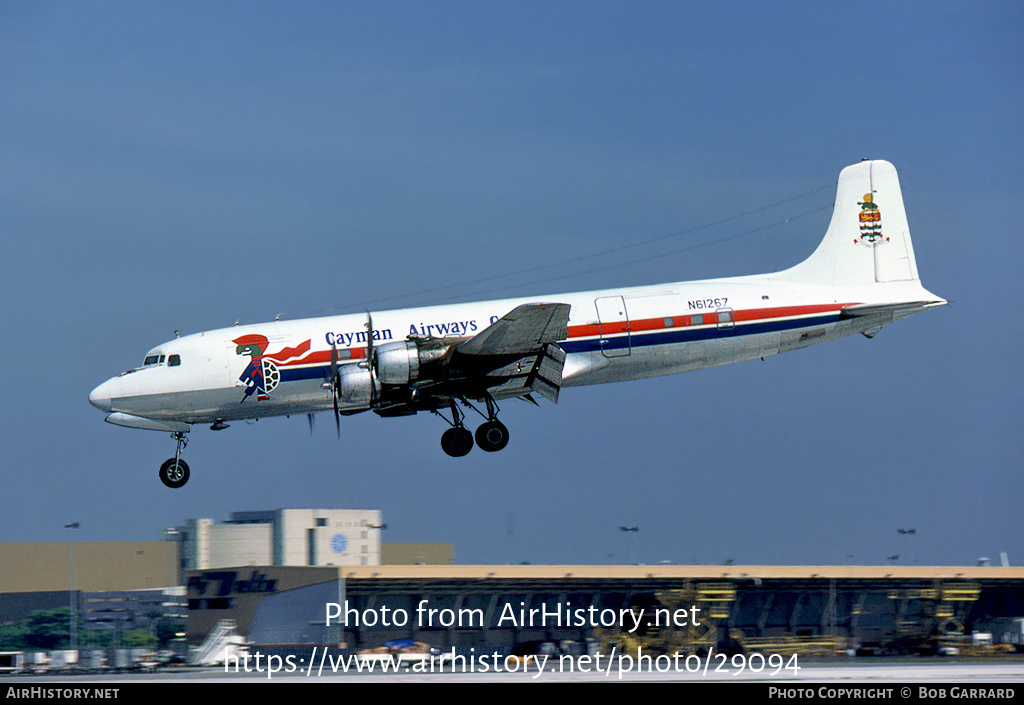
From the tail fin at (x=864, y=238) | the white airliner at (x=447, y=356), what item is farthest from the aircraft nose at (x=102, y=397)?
the tail fin at (x=864, y=238)

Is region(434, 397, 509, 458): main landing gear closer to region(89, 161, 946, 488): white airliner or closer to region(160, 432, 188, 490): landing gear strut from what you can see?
region(89, 161, 946, 488): white airliner

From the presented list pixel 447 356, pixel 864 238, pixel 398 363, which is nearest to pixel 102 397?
pixel 398 363

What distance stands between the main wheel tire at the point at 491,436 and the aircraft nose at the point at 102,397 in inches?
388

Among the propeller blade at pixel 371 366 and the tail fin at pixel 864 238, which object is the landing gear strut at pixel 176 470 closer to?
the propeller blade at pixel 371 366

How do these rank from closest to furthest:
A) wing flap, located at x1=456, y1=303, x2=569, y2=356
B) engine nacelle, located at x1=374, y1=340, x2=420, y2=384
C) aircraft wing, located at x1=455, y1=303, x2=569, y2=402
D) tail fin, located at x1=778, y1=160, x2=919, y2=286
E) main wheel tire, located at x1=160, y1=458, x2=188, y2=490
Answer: wing flap, located at x1=456, y1=303, x2=569, y2=356
aircraft wing, located at x1=455, y1=303, x2=569, y2=402
engine nacelle, located at x1=374, y1=340, x2=420, y2=384
main wheel tire, located at x1=160, y1=458, x2=188, y2=490
tail fin, located at x1=778, y1=160, x2=919, y2=286

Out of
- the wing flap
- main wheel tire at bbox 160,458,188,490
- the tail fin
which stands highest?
the tail fin

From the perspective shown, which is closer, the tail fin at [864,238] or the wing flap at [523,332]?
the wing flap at [523,332]

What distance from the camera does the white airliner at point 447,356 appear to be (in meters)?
30.0

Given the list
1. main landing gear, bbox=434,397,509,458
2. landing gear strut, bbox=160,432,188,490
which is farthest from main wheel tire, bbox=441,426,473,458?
landing gear strut, bbox=160,432,188,490

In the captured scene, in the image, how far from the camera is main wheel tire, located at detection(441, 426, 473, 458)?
3131 centimetres

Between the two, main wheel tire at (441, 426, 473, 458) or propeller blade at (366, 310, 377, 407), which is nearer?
propeller blade at (366, 310, 377, 407)

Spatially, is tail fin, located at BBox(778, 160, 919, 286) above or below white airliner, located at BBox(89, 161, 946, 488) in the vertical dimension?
above

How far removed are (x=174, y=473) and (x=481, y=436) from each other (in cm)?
846
